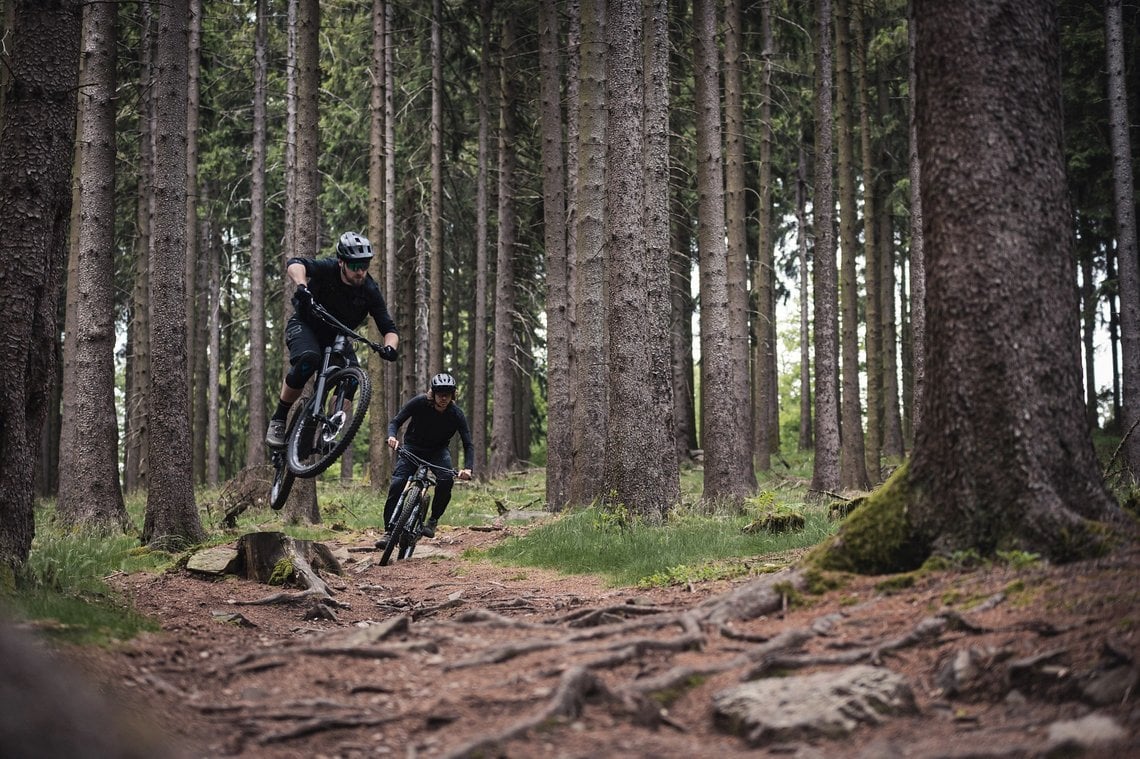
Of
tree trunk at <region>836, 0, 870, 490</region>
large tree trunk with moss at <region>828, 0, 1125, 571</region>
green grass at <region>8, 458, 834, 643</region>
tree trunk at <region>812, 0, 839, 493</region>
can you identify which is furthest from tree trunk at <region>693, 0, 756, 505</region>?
large tree trunk with moss at <region>828, 0, 1125, 571</region>

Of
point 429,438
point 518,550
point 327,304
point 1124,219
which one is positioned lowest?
point 518,550

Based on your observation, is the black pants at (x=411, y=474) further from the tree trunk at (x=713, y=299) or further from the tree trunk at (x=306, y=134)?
the tree trunk at (x=713, y=299)

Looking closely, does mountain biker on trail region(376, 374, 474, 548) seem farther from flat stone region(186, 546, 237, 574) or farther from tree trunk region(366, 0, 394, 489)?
tree trunk region(366, 0, 394, 489)

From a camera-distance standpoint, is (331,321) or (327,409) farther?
(327,409)

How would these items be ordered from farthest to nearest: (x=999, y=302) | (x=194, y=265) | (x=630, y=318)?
(x=194, y=265) < (x=630, y=318) < (x=999, y=302)

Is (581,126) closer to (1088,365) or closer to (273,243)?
(273,243)

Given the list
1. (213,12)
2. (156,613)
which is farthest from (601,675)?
(213,12)

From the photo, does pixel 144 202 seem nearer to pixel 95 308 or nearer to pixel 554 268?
pixel 95 308

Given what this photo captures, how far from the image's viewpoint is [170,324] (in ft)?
37.2

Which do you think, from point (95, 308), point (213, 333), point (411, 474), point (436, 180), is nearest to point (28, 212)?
point (411, 474)

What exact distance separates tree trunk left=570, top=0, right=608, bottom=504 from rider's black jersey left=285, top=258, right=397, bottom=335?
584 centimetres

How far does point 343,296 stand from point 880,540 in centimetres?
572

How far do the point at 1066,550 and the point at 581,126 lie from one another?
1098cm

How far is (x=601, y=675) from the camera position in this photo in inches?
191
